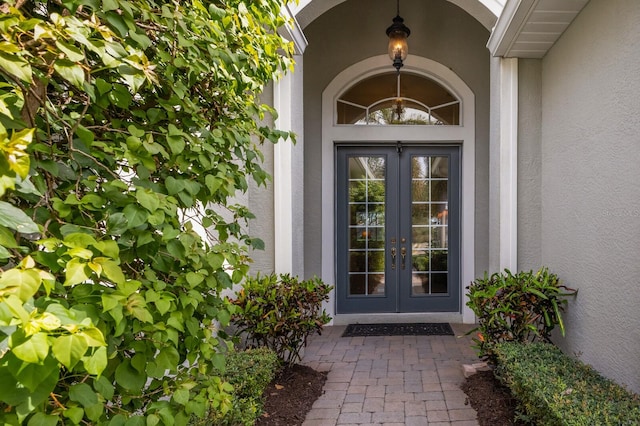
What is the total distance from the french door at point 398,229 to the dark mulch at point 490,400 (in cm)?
198

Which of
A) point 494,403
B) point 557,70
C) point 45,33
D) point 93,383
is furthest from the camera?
point 557,70

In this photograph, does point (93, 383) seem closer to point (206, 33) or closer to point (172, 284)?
point (172, 284)

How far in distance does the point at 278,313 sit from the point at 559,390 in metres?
1.99

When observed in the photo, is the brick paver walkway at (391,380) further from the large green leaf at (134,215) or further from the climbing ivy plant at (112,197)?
the large green leaf at (134,215)

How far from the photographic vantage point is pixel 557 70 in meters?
Result: 3.13

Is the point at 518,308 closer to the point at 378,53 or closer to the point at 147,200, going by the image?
the point at 147,200

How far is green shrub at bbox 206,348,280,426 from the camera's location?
2.09m

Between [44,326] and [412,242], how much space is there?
485cm

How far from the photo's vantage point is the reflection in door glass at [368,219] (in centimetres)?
515

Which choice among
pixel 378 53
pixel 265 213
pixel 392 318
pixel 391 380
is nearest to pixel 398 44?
pixel 378 53

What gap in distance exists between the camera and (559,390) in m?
1.98

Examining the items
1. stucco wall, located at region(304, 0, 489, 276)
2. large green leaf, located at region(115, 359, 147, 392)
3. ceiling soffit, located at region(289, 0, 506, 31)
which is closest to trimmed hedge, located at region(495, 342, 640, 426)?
large green leaf, located at region(115, 359, 147, 392)

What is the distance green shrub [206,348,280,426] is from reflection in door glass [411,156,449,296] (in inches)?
113

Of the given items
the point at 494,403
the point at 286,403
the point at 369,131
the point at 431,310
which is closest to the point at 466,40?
the point at 369,131
